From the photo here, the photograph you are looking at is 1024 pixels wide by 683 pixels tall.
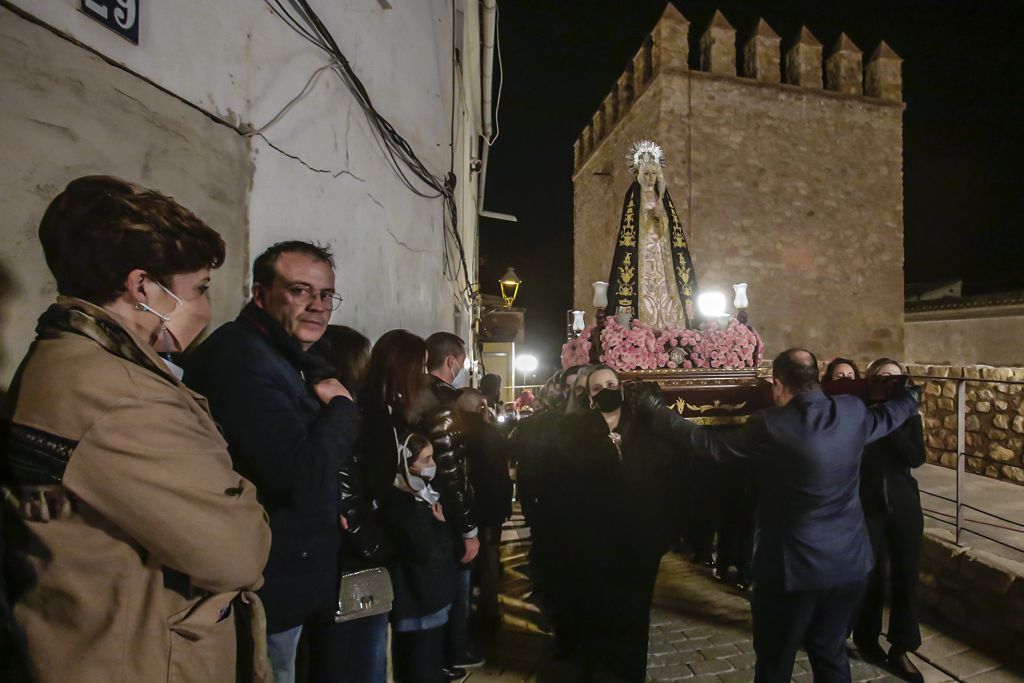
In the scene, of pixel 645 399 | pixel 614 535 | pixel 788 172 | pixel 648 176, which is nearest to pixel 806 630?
pixel 614 535

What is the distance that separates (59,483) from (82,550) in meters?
0.14

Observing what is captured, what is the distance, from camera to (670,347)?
4.89 meters

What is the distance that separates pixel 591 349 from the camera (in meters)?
5.05

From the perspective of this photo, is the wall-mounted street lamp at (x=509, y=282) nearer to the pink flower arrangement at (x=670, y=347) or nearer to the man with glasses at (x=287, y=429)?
the pink flower arrangement at (x=670, y=347)

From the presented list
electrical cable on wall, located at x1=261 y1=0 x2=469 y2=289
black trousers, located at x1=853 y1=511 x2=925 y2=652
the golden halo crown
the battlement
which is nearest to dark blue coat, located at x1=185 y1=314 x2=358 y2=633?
electrical cable on wall, located at x1=261 y1=0 x2=469 y2=289

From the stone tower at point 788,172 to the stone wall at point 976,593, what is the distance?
45.4 feet

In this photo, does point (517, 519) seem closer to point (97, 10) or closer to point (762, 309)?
point (97, 10)

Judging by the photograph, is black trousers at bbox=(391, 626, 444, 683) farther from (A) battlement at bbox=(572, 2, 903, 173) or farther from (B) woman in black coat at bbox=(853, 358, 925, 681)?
(A) battlement at bbox=(572, 2, 903, 173)

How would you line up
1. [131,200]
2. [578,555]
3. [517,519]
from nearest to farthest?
1. [131,200]
2. [578,555]
3. [517,519]

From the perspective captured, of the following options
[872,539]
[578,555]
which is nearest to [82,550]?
[578,555]

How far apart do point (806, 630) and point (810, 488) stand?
2.39 ft

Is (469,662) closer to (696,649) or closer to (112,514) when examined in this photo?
(696,649)

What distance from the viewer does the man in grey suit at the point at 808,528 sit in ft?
8.18

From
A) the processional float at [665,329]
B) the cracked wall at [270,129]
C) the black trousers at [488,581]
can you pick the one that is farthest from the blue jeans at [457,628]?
the processional float at [665,329]
